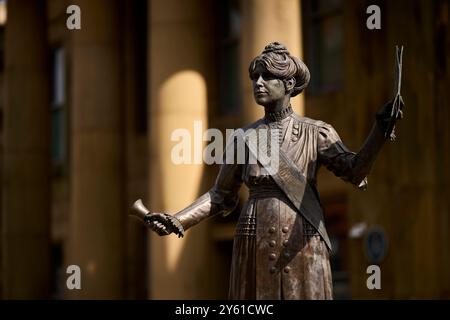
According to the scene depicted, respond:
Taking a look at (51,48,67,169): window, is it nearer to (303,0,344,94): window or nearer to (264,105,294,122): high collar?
(303,0,344,94): window

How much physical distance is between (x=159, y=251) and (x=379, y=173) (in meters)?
4.02

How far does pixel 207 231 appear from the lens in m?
22.3

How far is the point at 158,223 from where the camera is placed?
8734mm

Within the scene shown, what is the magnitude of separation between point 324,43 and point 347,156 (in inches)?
599

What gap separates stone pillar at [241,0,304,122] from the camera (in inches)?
748

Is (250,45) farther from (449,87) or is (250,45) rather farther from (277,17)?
(449,87)

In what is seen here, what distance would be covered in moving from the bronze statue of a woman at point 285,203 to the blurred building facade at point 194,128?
9.71 m

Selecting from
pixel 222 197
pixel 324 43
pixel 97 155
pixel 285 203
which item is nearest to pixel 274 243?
pixel 285 203

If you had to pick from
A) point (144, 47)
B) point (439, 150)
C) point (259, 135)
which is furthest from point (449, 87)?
point (259, 135)

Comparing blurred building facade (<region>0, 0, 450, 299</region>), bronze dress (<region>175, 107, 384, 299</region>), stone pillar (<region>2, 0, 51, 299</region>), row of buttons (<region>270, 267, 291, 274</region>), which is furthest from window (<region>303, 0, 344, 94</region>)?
row of buttons (<region>270, 267, 291, 274</region>)

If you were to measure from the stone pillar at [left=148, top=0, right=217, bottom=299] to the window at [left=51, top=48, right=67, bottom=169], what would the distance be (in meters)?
10.3

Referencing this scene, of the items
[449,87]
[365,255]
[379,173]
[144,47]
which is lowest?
[365,255]

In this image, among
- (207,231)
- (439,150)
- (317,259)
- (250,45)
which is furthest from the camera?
(207,231)

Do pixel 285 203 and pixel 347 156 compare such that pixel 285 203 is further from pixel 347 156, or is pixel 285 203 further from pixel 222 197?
pixel 222 197
